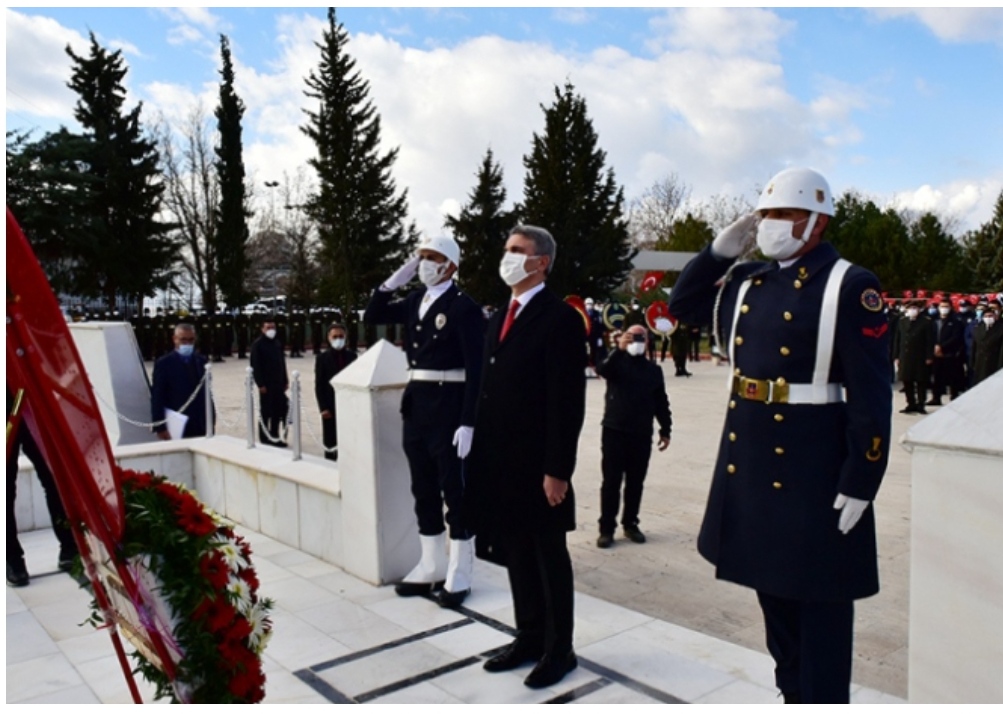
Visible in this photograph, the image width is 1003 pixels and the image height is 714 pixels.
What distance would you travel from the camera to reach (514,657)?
4043 mm

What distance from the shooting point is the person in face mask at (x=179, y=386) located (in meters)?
8.20

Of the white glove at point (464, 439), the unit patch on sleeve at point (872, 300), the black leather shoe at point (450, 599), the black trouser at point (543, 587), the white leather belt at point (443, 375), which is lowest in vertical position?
the black leather shoe at point (450, 599)

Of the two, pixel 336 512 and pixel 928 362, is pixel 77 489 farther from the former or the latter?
pixel 928 362

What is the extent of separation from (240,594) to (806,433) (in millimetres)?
1948

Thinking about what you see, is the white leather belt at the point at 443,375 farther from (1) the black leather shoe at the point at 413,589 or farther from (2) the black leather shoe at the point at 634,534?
(2) the black leather shoe at the point at 634,534

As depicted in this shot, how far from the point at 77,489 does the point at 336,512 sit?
12.0 ft

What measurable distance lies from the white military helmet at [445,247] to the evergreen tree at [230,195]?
3779cm

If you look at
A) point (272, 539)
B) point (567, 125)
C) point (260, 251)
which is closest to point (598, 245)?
point (567, 125)

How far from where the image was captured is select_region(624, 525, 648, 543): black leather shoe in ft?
21.7

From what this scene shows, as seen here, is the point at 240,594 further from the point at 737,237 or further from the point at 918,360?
the point at 918,360

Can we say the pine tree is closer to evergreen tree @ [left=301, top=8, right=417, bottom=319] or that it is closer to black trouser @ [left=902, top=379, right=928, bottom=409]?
evergreen tree @ [left=301, top=8, right=417, bottom=319]

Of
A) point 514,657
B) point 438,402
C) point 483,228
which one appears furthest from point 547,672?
point 483,228

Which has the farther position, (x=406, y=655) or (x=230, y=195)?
(x=230, y=195)

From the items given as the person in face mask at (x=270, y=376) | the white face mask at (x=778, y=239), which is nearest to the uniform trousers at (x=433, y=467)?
the white face mask at (x=778, y=239)
